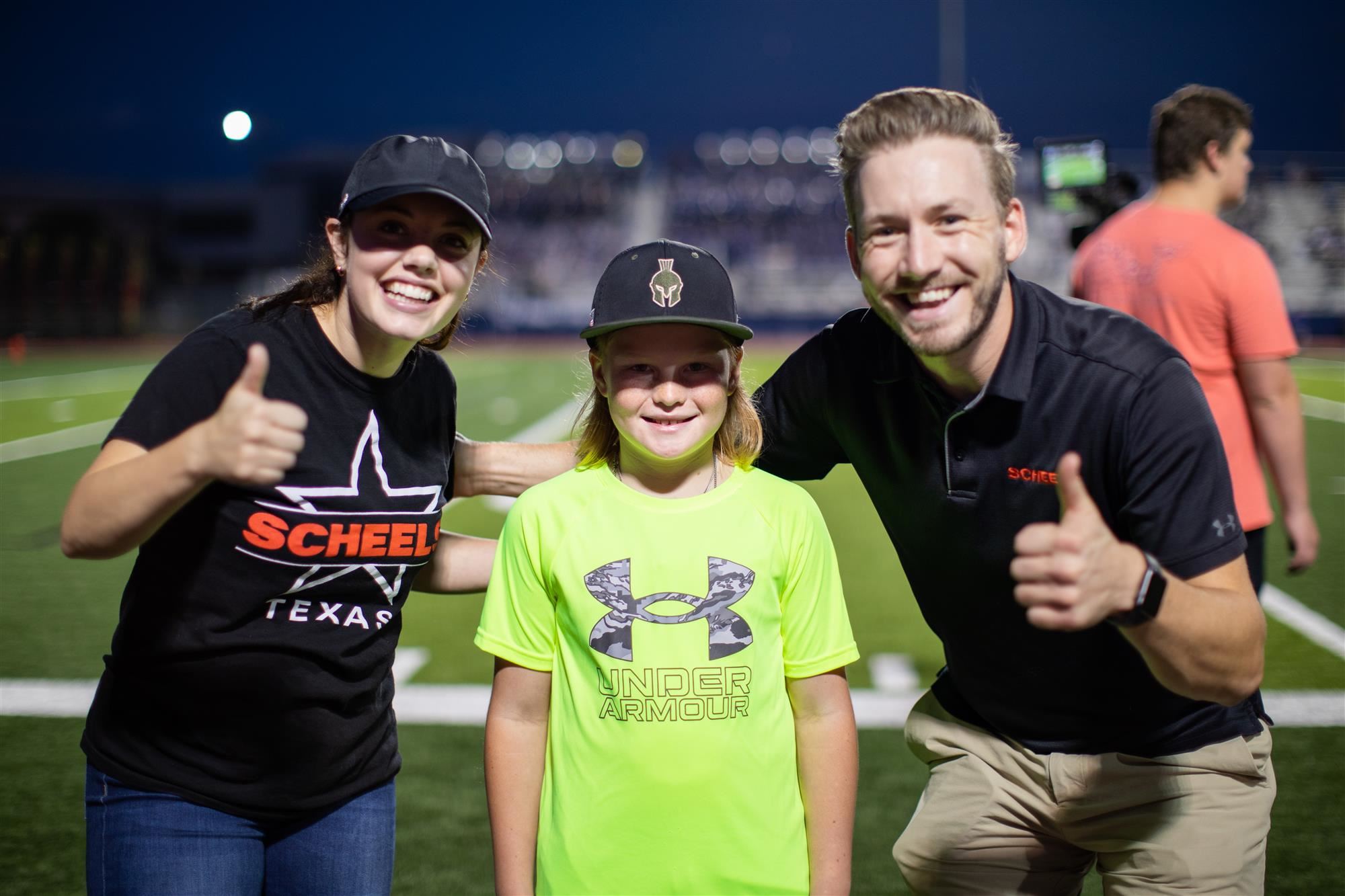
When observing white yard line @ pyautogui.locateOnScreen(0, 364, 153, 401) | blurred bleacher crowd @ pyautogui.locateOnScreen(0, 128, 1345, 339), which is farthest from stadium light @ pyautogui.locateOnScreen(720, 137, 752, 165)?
white yard line @ pyautogui.locateOnScreen(0, 364, 153, 401)

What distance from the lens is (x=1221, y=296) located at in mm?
4082

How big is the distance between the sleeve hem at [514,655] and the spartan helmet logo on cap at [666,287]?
71 centimetres

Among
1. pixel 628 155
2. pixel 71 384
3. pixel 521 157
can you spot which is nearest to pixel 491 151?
pixel 521 157

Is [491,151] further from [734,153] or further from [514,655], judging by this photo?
[514,655]

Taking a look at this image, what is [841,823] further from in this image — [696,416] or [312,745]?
[312,745]

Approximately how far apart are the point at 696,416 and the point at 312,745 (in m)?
1.05

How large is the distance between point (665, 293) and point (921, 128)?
0.60 m

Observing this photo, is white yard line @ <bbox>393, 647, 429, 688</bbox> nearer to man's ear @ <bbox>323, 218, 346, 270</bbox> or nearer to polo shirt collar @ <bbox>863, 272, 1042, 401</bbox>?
man's ear @ <bbox>323, 218, 346, 270</bbox>

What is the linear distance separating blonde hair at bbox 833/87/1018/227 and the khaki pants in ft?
3.99

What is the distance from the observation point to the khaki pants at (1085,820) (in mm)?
2488

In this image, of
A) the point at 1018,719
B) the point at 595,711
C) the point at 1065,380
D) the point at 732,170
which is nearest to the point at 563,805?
the point at 595,711

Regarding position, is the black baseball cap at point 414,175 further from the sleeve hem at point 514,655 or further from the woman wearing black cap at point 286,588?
the sleeve hem at point 514,655

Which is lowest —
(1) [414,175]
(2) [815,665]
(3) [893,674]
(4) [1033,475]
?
(3) [893,674]

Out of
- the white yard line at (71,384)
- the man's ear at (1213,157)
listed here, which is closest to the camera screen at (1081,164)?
the man's ear at (1213,157)
